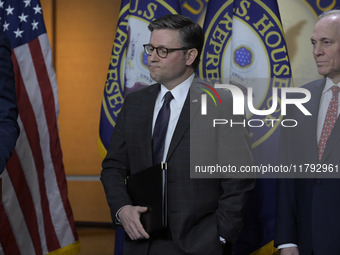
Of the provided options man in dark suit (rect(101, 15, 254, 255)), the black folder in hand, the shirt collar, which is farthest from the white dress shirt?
the shirt collar

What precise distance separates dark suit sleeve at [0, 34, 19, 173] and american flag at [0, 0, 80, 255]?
4.96 feet

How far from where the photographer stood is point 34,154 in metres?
3.34

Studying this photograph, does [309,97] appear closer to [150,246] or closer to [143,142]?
[143,142]

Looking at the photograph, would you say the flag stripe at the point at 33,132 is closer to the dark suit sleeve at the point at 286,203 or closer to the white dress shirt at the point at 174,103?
the white dress shirt at the point at 174,103

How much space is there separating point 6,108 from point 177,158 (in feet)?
2.19

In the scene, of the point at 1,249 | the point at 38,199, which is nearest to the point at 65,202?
the point at 38,199

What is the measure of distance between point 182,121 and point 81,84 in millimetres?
4597

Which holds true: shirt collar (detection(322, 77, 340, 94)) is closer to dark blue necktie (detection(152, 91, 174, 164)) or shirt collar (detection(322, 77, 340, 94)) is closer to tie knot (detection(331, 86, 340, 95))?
tie knot (detection(331, 86, 340, 95))

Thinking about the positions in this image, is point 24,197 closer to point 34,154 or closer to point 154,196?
point 34,154

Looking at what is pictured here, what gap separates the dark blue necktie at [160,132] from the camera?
2.02 meters

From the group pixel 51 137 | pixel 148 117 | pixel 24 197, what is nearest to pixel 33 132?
pixel 51 137

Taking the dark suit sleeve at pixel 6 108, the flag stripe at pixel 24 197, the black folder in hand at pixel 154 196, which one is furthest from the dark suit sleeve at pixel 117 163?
the flag stripe at pixel 24 197

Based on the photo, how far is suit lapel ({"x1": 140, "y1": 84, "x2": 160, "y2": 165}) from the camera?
2029 mm

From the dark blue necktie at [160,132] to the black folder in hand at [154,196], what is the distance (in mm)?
109
